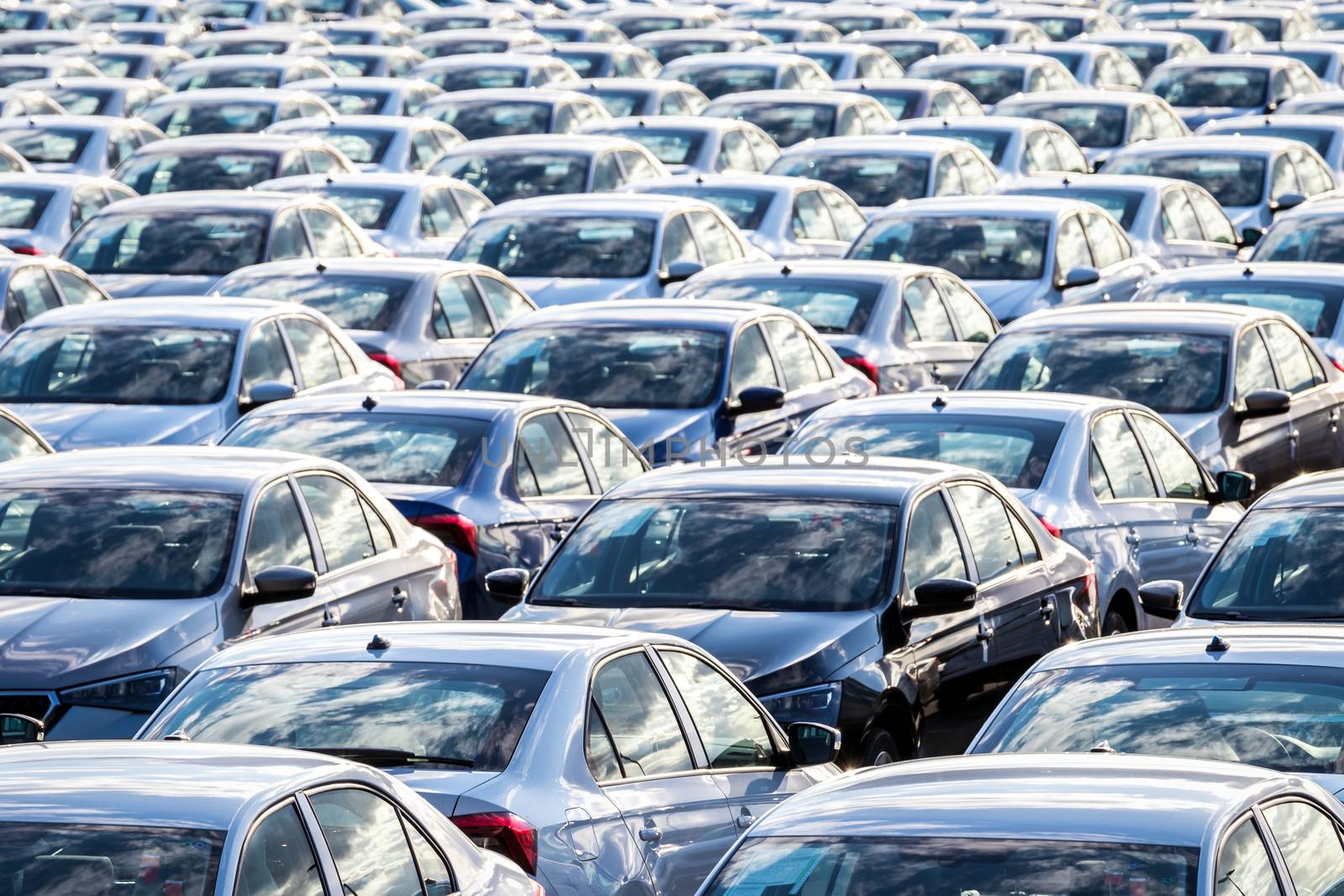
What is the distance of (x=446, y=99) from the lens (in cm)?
3062

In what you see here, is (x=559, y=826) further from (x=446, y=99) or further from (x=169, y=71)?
(x=169, y=71)

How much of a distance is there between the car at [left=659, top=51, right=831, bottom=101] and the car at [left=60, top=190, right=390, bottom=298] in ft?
44.4

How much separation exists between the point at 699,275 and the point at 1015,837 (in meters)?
14.5

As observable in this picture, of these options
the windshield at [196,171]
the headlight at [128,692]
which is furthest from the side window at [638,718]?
the windshield at [196,171]

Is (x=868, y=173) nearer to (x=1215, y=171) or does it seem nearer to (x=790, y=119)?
(x=1215, y=171)

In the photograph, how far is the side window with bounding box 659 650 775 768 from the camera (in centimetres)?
902

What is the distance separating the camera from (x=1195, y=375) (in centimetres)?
1664

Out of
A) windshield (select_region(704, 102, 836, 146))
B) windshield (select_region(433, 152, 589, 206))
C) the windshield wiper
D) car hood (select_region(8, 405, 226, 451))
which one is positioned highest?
the windshield wiper

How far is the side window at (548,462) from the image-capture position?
14125mm

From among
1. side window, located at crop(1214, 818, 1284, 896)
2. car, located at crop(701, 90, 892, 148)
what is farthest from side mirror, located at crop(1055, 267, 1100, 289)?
side window, located at crop(1214, 818, 1284, 896)

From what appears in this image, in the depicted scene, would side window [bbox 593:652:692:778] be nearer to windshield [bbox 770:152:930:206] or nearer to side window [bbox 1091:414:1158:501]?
side window [bbox 1091:414:1158:501]

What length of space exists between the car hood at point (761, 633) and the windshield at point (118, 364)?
→ 5.40m

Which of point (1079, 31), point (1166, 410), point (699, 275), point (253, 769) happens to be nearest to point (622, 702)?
point (253, 769)

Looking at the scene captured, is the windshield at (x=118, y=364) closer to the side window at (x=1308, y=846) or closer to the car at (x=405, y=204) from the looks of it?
the car at (x=405, y=204)
